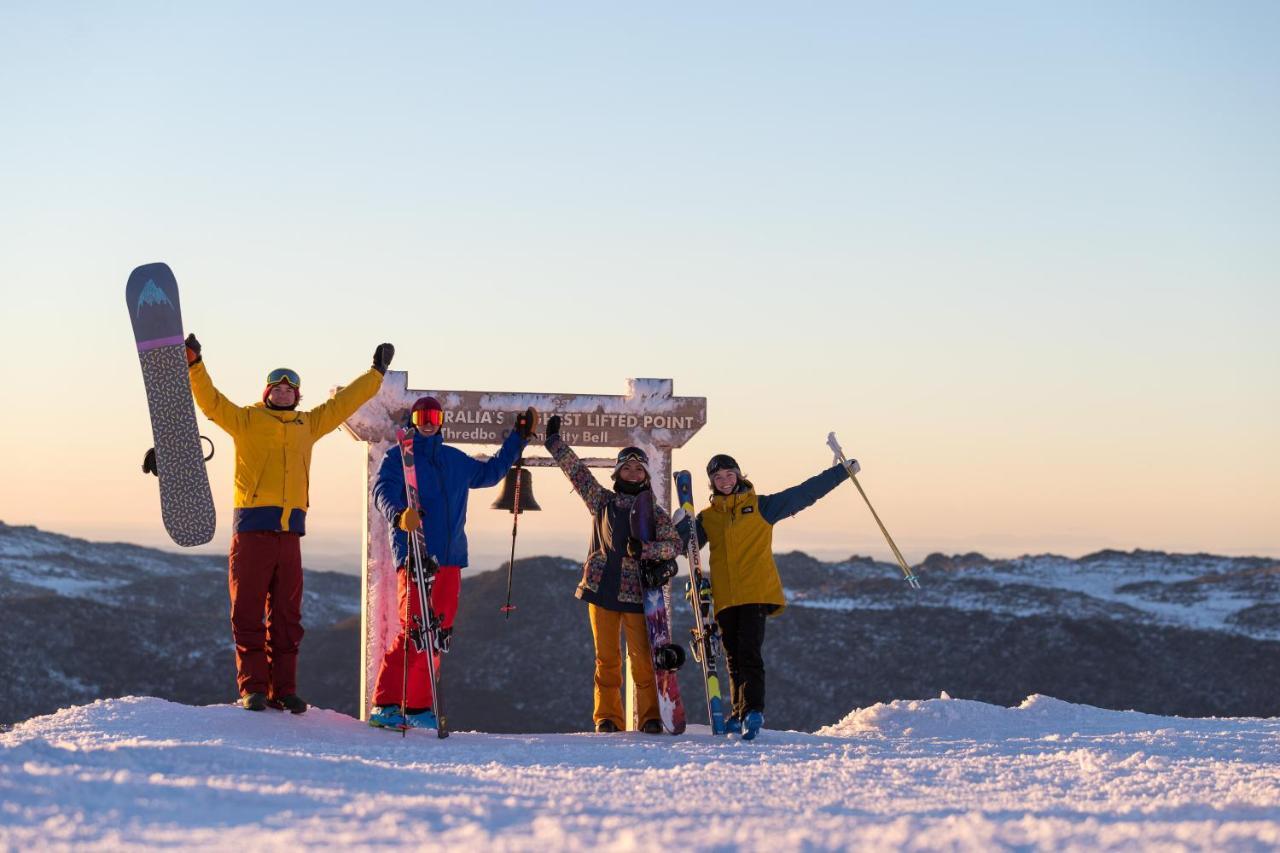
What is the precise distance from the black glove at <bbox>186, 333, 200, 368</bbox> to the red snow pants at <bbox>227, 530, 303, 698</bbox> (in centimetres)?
119

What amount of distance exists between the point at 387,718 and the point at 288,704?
2.15 ft

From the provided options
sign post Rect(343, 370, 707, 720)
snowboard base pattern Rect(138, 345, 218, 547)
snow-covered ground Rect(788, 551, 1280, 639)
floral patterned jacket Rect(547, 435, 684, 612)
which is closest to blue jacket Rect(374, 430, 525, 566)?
floral patterned jacket Rect(547, 435, 684, 612)

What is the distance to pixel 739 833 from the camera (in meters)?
5.55

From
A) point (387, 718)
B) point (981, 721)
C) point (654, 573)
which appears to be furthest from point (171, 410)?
point (981, 721)

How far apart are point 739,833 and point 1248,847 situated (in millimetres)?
1802

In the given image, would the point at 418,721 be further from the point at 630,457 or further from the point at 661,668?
the point at 630,457

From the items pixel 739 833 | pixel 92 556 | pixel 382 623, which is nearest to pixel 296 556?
pixel 382 623

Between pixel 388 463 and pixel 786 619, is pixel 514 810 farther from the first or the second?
pixel 786 619

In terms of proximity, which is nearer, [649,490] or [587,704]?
[649,490]

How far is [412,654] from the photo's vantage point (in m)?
10.0

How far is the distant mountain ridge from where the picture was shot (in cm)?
2244

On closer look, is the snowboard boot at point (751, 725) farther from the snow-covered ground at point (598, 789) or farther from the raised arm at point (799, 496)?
the raised arm at point (799, 496)

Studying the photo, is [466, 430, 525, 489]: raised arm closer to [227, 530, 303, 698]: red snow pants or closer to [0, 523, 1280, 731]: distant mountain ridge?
[227, 530, 303, 698]: red snow pants

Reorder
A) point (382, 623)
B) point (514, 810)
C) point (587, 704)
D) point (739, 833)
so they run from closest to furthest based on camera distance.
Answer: point (739, 833) → point (514, 810) → point (382, 623) → point (587, 704)
